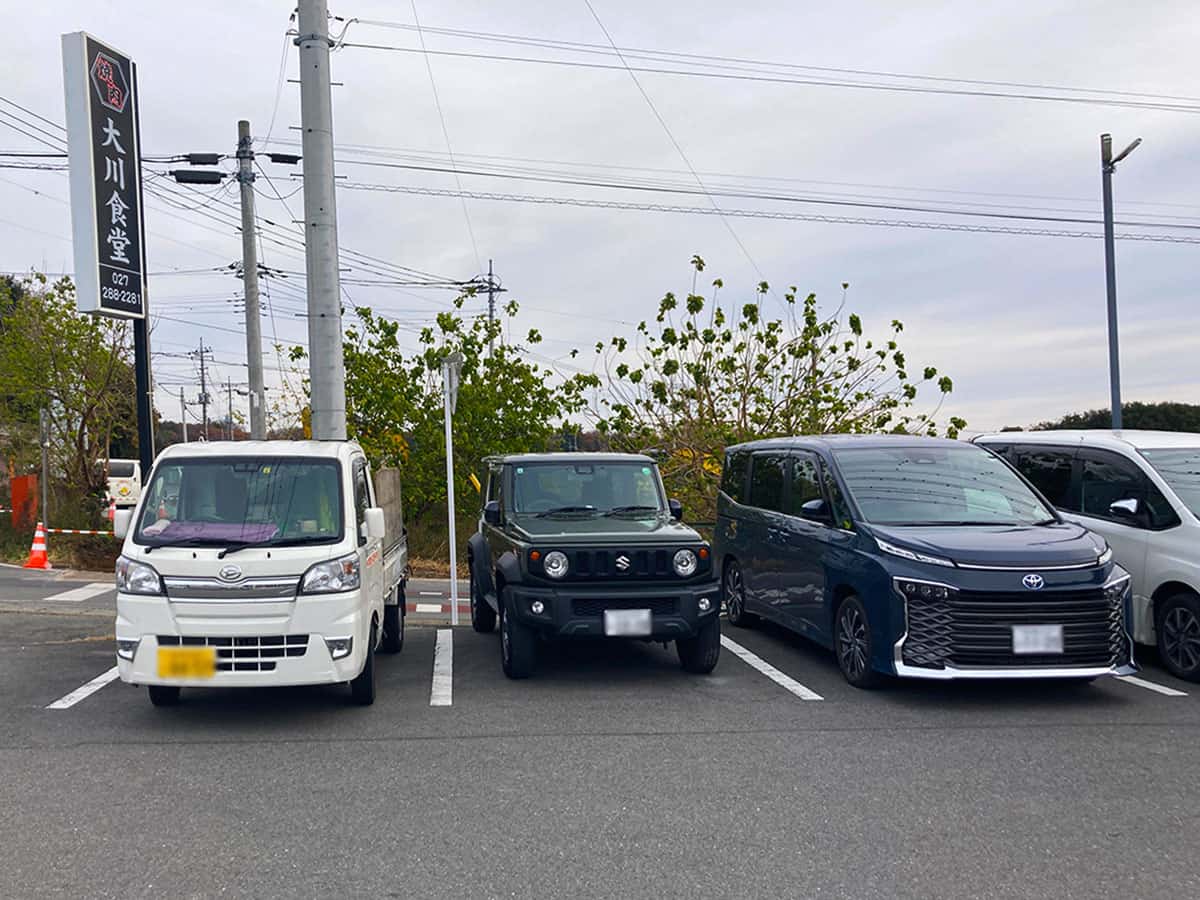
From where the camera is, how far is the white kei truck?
670 cm

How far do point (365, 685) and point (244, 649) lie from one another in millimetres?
1025

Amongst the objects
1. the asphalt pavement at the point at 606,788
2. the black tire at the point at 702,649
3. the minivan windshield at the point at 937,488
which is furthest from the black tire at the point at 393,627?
the minivan windshield at the point at 937,488

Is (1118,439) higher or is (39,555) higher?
(1118,439)

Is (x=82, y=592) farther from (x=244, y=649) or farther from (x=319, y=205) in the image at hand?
(x=244, y=649)

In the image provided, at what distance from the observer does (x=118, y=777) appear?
5840 mm

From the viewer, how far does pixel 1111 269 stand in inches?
656

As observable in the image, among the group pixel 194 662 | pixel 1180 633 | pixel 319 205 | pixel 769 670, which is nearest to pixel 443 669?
A: pixel 194 662

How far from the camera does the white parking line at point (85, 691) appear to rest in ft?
25.0

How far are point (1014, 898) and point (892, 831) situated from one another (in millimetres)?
802

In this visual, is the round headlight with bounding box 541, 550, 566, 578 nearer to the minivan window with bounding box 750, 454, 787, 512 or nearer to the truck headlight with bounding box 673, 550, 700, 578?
the truck headlight with bounding box 673, 550, 700, 578

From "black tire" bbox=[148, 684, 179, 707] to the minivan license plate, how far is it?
229 inches

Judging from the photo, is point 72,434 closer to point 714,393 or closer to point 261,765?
point 714,393

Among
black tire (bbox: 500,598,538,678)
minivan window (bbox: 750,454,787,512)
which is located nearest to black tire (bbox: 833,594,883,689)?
minivan window (bbox: 750,454,787,512)

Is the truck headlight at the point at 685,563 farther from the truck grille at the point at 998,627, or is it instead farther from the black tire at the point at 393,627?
the black tire at the point at 393,627
